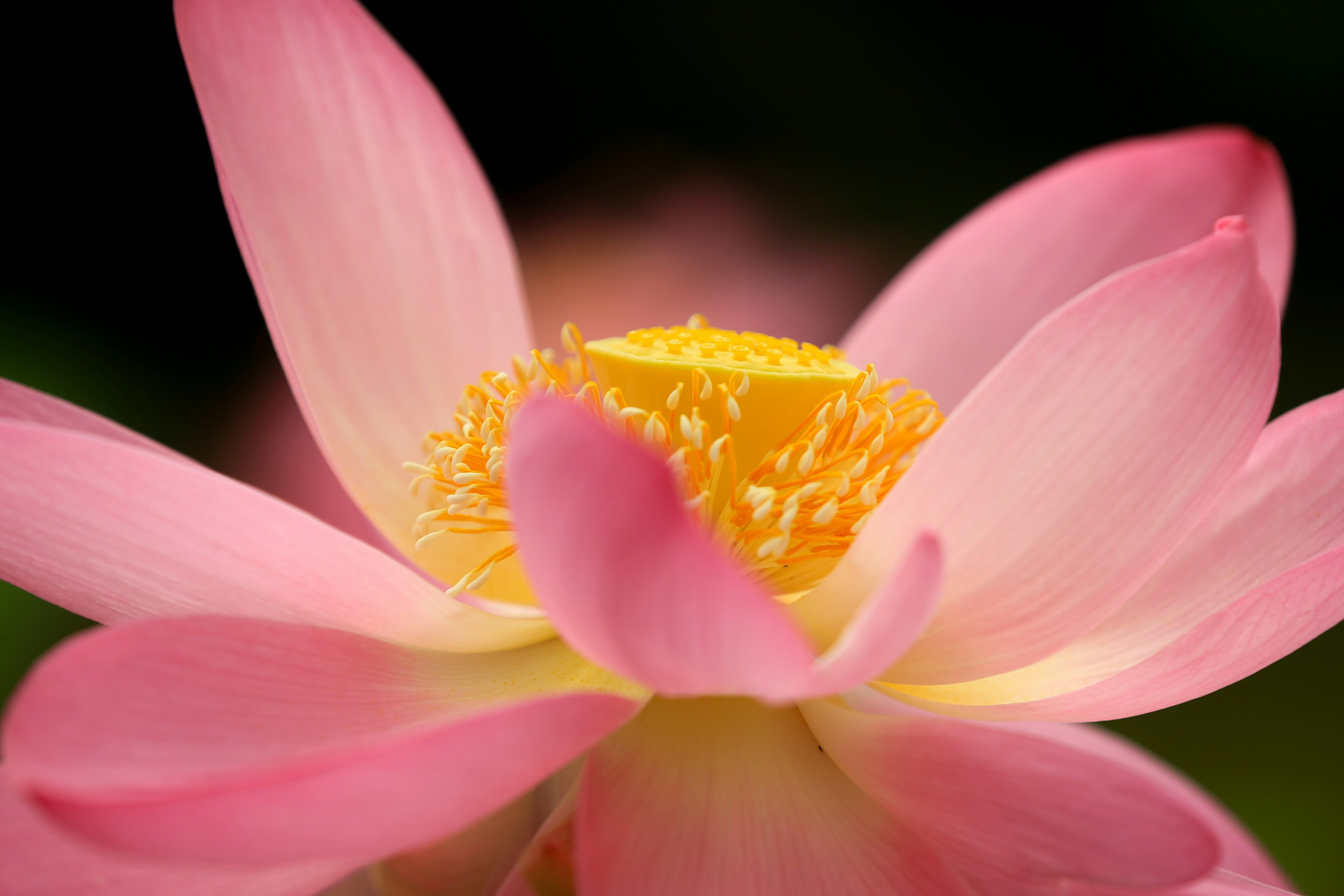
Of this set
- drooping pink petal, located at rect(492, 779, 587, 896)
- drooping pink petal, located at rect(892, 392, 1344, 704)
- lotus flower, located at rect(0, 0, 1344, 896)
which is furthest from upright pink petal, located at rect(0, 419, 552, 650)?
drooping pink petal, located at rect(892, 392, 1344, 704)

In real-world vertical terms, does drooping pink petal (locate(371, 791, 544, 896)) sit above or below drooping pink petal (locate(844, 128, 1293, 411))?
below

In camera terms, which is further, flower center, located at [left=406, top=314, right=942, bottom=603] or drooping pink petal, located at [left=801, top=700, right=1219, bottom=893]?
flower center, located at [left=406, top=314, right=942, bottom=603]

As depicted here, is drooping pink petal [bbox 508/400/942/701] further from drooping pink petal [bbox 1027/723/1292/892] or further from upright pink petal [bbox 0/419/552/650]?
drooping pink petal [bbox 1027/723/1292/892]

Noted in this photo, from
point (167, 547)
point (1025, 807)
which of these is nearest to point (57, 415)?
point (167, 547)

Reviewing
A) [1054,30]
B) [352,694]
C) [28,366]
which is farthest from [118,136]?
[1054,30]

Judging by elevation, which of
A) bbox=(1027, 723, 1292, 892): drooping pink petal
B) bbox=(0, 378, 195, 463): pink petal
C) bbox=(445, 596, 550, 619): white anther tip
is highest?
bbox=(0, 378, 195, 463): pink petal

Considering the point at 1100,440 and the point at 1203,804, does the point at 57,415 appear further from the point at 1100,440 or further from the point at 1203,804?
the point at 1203,804

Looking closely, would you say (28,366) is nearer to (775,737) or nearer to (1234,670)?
(775,737)
